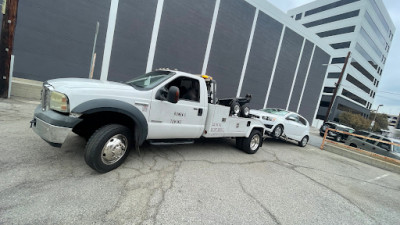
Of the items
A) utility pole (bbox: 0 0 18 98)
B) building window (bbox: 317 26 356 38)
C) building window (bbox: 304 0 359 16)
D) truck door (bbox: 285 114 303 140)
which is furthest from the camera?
building window (bbox: 304 0 359 16)

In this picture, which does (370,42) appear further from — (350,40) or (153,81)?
(153,81)

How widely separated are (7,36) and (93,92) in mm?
6977

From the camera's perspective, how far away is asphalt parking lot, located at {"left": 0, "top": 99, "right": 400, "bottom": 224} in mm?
2053

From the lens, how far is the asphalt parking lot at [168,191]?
2.05m

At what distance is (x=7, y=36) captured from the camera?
20.6ft

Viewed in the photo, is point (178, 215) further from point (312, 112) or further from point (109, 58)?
point (312, 112)

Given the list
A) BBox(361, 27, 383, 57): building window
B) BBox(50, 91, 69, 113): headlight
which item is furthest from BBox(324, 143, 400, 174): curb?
BBox(361, 27, 383, 57): building window

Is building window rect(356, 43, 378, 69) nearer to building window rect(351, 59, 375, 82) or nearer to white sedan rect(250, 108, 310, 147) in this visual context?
building window rect(351, 59, 375, 82)

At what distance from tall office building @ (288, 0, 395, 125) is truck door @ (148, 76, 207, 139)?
3938 cm

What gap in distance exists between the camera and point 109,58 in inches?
501

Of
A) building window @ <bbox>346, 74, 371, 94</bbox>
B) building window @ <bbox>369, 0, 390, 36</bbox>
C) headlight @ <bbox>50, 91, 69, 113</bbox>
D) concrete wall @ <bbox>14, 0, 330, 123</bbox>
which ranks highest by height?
building window @ <bbox>369, 0, 390, 36</bbox>

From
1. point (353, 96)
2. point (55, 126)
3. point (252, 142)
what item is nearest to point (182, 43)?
point (252, 142)

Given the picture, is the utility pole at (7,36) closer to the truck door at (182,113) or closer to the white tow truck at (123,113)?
the white tow truck at (123,113)

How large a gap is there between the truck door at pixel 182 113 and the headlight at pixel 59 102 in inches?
50.0
